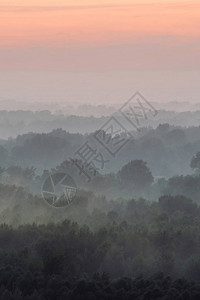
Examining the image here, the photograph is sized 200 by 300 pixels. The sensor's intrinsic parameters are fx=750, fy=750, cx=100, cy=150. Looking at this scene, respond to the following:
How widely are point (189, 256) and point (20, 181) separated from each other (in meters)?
43.7

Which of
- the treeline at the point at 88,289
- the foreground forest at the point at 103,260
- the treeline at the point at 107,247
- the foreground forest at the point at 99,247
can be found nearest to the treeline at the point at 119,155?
the foreground forest at the point at 99,247

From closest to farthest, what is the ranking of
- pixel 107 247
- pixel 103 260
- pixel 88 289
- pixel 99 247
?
1. pixel 88 289
2. pixel 103 260
3. pixel 107 247
4. pixel 99 247

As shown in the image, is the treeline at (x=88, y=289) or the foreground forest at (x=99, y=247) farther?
the foreground forest at (x=99, y=247)

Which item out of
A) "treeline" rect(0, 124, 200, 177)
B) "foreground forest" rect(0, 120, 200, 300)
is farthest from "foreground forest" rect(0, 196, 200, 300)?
"treeline" rect(0, 124, 200, 177)

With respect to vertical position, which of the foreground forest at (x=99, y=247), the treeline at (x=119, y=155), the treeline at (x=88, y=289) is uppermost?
the treeline at (x=119, y=155)

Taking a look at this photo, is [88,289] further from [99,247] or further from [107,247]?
[99,247]

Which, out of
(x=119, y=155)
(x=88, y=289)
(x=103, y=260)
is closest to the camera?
(x=88, y=289)

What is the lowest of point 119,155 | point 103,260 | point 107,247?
point 103,260

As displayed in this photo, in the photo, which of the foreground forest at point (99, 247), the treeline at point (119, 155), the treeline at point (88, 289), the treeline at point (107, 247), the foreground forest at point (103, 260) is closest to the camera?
the treeline at point (88, 289)

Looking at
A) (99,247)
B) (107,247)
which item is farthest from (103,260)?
(99,247)

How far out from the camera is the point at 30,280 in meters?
28.1

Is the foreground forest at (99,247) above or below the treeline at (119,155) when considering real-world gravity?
below

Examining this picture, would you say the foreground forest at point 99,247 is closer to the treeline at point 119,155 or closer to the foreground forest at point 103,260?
the foreground forest at point 103,260

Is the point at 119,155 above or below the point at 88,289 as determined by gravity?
above
